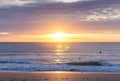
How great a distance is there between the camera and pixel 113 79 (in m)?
29.3

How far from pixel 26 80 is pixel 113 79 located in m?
7.27

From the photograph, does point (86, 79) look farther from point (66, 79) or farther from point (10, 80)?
point (10, 80)

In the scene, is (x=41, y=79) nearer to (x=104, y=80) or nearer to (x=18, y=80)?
(x=18, y=80)

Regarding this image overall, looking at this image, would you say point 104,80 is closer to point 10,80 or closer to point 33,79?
point 33,79

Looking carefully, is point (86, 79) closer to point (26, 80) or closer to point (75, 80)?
point (75, 80)

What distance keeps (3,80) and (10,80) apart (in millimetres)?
588

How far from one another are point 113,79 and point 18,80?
7913mm

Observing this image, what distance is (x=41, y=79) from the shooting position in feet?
95.0

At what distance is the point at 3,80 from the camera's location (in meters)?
28.1

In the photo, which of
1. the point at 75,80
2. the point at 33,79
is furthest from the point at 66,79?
the point at 33,79

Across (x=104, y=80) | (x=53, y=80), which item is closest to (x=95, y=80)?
(x=104, y=80)

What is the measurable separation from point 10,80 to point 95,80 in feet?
22.6

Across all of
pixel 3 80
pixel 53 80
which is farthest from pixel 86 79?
pixel 3 80

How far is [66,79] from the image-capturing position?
94.0 ft
